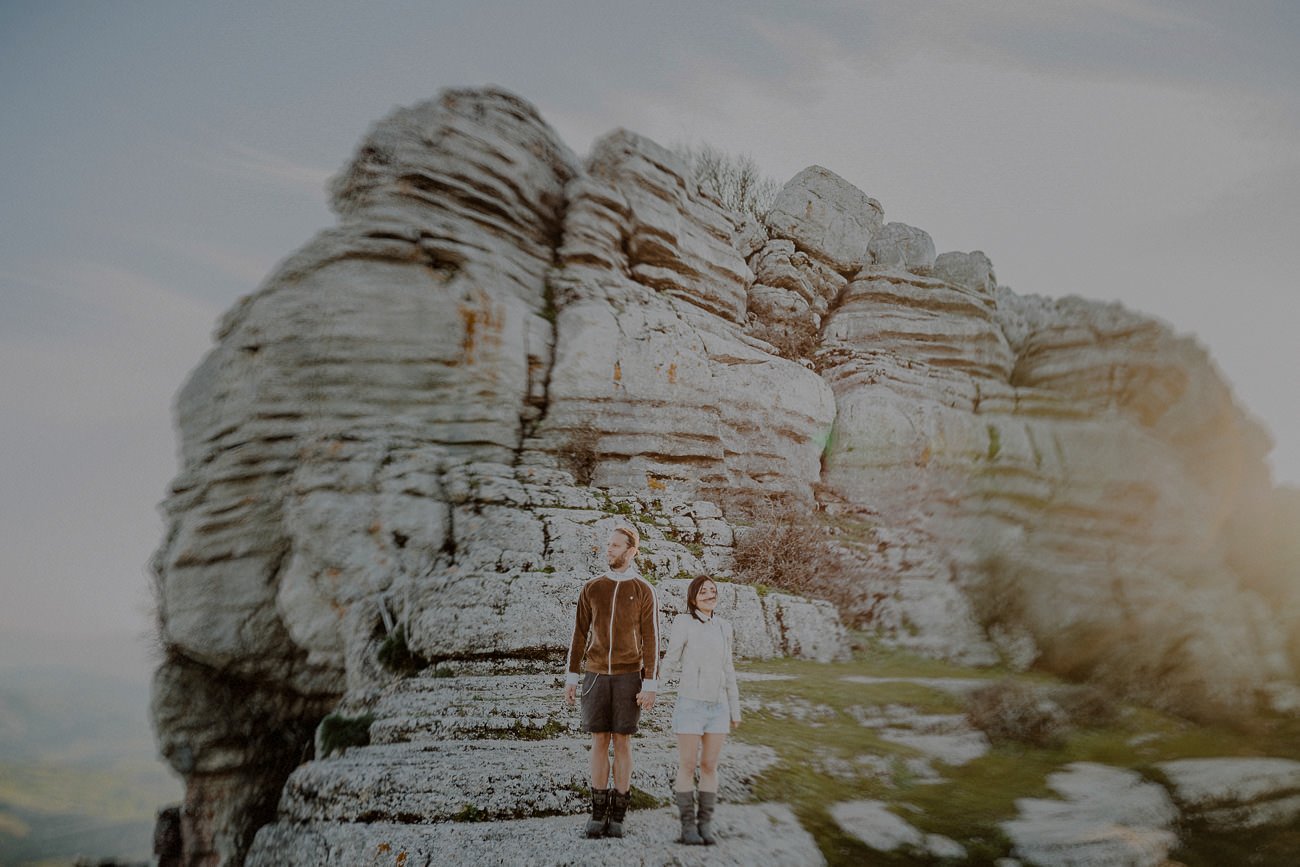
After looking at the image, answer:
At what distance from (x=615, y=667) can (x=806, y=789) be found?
11.2 ft

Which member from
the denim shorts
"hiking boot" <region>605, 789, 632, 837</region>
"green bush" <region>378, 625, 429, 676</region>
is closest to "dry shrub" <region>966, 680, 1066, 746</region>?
the denim shorts

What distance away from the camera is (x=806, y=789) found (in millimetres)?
7578

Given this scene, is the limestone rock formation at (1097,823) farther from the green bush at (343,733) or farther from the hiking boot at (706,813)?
the green bush at (343,733)

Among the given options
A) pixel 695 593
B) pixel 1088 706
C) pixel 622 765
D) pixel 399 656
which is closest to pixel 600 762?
pixel 622 765

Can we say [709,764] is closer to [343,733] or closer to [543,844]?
[543,844]

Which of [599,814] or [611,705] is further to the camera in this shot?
[611,705]

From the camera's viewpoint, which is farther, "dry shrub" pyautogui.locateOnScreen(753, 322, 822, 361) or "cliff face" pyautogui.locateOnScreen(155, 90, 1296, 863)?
"dry shrub" pyautogui.locateOnScreen(753, 322, 822, 361)

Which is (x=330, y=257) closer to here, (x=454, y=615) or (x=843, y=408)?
(x=454, y=615)

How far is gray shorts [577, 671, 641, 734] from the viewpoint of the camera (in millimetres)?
6082

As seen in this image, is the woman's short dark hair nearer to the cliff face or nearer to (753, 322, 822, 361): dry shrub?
the cliff face

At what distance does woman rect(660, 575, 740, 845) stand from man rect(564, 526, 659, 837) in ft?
1.16

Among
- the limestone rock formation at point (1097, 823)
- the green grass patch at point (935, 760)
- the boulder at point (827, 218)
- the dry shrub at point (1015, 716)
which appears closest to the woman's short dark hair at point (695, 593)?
the green grass patch at point (935, 760)

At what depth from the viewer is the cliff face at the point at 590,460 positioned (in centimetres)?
1388

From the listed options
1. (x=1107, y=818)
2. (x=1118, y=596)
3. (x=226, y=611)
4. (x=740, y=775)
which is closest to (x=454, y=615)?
(x=740, y=775)
